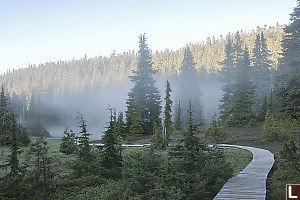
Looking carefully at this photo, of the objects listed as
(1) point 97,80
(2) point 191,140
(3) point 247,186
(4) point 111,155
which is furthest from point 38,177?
(1) point 97,80

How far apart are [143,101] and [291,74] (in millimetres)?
21071

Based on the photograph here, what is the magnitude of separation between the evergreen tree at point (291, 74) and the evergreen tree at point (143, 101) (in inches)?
691

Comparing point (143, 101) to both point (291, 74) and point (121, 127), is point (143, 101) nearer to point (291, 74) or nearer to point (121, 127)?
point (121, 127)

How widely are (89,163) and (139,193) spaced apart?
4010mm

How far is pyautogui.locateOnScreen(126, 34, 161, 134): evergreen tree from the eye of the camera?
3708cm

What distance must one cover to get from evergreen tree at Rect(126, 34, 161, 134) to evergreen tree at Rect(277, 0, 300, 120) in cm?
1756

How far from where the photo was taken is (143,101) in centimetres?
3872

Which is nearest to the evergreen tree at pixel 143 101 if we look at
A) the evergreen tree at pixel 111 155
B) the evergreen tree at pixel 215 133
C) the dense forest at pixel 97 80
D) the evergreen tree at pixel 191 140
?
the evergreen tree at pixel 215 133

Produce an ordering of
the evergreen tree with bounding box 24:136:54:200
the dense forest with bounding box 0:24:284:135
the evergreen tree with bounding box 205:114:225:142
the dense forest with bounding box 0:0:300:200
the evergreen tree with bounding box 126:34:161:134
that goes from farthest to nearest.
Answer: the dense forest with bounding box 0:24:284:135
the evergreen tree with bounding box 126:34:161:134
the evergreen tree with bounding box 205:114:225:142
the dense forest with bounding box 0:0:300:200
the evergreen tree with bounding box 24:136:54:200

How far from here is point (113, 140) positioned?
40.3 feet

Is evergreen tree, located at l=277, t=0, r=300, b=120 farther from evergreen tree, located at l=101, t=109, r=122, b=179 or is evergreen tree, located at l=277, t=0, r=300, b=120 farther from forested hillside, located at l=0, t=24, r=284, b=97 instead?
forested hillside, located at l=0, t=24, r=284, b=97

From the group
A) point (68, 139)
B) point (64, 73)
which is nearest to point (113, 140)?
point (68, 139)

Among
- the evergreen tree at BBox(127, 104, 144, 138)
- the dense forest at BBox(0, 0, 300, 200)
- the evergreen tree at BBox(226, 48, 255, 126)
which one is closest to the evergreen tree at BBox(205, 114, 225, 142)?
the dense forest at BBox(0, 0, 300, 200)

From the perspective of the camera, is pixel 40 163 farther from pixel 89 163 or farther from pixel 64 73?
pixel 64 73
